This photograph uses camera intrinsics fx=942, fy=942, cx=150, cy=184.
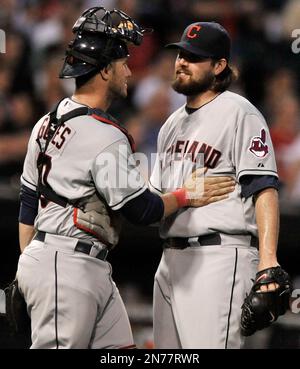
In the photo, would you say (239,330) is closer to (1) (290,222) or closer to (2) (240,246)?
(2) (240,246)

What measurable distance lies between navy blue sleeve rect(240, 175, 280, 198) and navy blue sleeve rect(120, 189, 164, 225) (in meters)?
0.37

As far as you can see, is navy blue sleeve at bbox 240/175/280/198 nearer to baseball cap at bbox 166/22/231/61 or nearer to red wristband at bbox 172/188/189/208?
red wristband at bbox 172/188/189/208

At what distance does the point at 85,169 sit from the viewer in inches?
149

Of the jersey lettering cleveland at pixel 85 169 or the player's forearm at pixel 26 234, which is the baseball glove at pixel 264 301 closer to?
the jersey lettering cleveland at pixel 85 169

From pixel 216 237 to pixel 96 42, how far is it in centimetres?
96

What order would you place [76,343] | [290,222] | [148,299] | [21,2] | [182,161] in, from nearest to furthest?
[76,343] → [182,161] → [290,222] → [148,299] → [21,2]

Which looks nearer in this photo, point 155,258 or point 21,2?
point 155,258

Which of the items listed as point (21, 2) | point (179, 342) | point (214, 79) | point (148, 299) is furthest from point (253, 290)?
point (21, 2)

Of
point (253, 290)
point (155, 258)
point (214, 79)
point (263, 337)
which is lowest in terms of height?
point (263, 337)

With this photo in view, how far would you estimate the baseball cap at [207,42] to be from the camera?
→ 4062 millimetres

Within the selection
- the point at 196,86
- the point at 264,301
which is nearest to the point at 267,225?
the point at 264,301

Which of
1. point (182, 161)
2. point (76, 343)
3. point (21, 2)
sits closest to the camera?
point (76, 343)

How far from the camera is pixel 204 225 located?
13.1 feet

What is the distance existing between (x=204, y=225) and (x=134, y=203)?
350 mm
